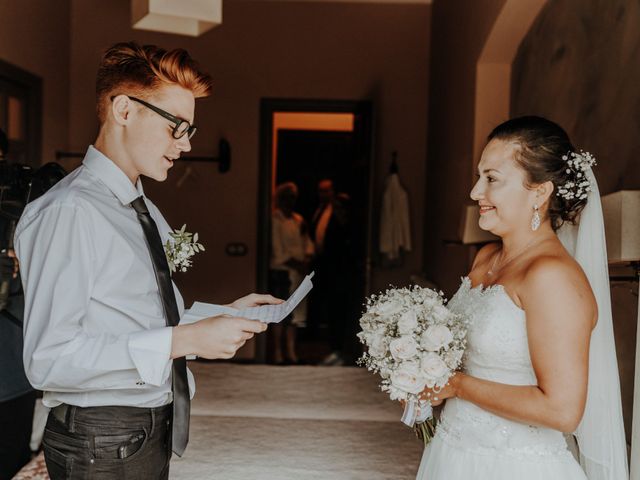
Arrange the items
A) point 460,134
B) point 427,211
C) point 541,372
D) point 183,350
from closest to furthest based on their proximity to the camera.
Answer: point 183,350 < point 541,372 < point 460,134 < point 427,211

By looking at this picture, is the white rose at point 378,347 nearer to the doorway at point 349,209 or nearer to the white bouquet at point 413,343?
the white bouquet at point 413,343

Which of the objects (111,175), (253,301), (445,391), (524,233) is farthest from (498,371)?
(111,175)

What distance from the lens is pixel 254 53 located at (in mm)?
6785

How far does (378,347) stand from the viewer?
1.80m

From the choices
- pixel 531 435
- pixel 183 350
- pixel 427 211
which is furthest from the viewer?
pixel 427 211

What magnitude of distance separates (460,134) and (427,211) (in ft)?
5.87

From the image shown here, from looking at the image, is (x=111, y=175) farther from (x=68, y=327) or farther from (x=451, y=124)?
(x=451, y=124)

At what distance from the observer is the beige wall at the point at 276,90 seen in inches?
266

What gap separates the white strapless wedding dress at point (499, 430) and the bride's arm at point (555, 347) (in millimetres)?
85

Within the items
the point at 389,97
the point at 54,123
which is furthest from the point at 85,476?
the point at 389,97

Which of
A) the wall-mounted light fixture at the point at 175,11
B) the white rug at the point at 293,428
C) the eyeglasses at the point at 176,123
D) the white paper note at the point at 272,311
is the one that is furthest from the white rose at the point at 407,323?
the wall-mounted light fixture at the point at 175,11

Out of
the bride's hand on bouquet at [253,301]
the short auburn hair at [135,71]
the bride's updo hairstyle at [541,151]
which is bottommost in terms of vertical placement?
the bride's hand on bouquet at [253,301]

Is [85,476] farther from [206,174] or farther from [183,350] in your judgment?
[206,174]

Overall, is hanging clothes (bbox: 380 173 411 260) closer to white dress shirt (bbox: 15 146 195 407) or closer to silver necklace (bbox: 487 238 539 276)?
silver necklace (bbox: 487 238 539 276)
